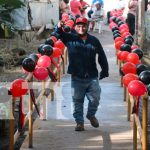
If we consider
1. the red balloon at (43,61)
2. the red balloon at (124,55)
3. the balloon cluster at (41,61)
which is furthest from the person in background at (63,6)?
the red balloon at (43,61)

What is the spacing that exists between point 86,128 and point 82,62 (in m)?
1.03

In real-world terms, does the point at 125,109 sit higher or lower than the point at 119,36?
lower

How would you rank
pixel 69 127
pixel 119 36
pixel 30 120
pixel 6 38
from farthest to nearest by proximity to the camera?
1. pixel 6 38
2. pixel 119 36
3. pixel 69 127
4. pixel 30 120

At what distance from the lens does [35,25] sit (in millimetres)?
19484

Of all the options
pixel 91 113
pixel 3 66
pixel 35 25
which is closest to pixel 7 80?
pixel 3 66

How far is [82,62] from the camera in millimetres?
6875

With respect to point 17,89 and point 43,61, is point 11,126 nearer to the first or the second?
point 17,89

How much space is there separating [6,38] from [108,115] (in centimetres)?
797

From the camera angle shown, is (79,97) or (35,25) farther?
(35,25)

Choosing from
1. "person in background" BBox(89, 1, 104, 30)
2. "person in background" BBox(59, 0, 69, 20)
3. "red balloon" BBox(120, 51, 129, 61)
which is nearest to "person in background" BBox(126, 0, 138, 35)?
"person in background" BBox(59, 0, 69, 20)

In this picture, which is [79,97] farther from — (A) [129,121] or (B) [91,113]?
(A) [129,121]

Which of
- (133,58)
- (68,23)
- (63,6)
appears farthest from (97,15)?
(133,58)

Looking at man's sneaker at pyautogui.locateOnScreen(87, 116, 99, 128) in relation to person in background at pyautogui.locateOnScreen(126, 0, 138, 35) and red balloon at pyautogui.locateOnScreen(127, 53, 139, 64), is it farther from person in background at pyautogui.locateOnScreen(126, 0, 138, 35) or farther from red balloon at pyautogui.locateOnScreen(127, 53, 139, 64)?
person in background at pyautogui.locateOnScreen(126, 0, 138, 35)

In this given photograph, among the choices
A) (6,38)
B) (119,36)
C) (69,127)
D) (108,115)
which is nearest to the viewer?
(69,127)
